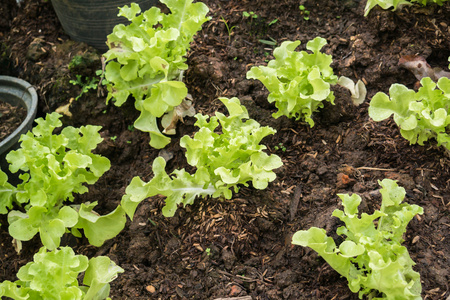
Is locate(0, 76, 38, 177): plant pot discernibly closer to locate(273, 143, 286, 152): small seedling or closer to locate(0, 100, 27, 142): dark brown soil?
locate(0, 100, 27, 142): dark brown soil

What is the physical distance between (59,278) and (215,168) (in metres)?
0.98

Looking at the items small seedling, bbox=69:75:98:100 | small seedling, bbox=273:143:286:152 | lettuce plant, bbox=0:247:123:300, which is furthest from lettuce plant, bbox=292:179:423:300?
small seedling, bbox=69:75:98:100

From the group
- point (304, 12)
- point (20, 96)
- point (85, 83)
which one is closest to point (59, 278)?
point (85, 83)

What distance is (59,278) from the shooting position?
2.15 meters

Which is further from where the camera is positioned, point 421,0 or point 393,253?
point 421,0

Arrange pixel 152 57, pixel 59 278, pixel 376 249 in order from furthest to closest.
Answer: pixel 152 57 → pixel 59 278 → pixel 376 249

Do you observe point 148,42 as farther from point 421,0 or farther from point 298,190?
point 421,0

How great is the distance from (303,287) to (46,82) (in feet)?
8.41

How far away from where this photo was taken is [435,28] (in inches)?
118

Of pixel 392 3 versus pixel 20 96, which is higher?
pixel 392 3

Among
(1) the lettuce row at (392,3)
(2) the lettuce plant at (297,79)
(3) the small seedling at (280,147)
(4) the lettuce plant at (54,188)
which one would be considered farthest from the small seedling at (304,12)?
(4) the lettuce plant at (54,188)

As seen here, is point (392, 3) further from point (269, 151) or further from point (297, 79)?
point (269, 151)

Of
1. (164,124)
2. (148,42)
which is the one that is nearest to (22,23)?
(148,42)

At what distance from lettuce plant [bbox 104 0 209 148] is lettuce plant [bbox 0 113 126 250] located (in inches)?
14.8
